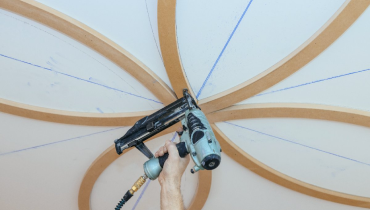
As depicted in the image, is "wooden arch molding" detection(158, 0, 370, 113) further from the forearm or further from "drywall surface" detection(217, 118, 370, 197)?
the forearm

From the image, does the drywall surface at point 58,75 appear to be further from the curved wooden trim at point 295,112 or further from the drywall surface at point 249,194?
the drywall surface at point 249,194

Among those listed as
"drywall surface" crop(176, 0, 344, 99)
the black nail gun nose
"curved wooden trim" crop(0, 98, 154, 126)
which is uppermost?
"curved wooden trim" crop(0, 98, 154, 126)

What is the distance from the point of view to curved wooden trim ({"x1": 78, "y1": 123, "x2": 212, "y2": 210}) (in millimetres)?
9102

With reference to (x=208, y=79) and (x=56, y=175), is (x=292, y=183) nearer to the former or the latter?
(x=208, y=79)

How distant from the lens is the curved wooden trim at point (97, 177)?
910 cm

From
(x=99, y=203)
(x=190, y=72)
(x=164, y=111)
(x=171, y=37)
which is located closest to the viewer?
(x=164, y=111)

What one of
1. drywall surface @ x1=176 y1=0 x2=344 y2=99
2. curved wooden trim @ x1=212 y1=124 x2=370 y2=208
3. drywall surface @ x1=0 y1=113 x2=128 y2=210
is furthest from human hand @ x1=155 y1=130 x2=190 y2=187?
curved wooden trim @ x1=212 y1=124 x2=370 y2=208

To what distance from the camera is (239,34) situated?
6719 mm

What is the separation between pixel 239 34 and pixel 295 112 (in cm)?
232

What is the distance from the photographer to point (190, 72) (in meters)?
7.38

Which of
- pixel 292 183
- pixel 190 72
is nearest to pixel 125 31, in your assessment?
pixel 190 72

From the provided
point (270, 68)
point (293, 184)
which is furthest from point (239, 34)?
point (293, 184)

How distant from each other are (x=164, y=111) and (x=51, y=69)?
305 cm

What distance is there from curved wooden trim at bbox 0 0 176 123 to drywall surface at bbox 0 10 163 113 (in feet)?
0.55
